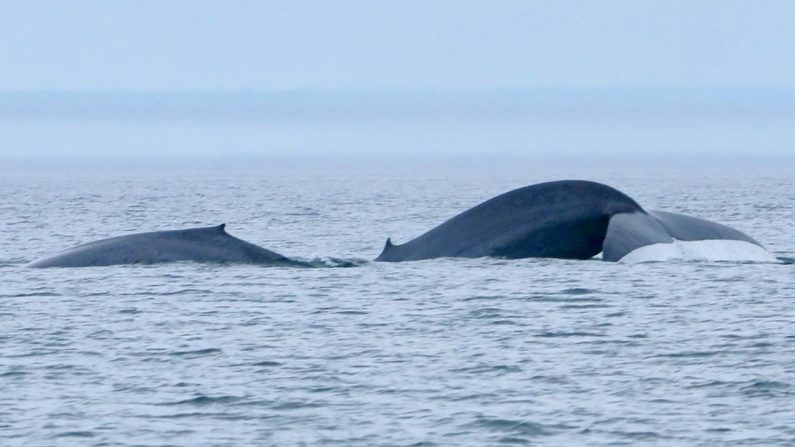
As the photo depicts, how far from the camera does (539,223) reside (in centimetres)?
1828

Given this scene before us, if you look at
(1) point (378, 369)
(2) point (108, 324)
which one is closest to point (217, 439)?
(1) point (378, 369)

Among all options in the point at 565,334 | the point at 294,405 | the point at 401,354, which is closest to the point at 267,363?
the point at 401,354

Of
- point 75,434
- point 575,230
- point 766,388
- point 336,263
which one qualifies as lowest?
point 75,434

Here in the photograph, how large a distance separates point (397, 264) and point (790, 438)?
32.5 ft

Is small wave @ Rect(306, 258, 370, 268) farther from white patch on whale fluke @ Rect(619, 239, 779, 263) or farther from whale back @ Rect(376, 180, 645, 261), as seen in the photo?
white patch on whale fluke @ Rect(619, 239, 779, 263)

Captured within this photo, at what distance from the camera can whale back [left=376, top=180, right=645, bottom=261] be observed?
18.0 metres

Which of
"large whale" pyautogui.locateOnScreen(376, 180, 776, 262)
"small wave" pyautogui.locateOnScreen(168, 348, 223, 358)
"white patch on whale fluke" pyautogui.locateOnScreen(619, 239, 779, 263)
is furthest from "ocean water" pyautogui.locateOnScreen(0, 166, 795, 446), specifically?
"large whale" pyautogui.locateOnScreen(376, 180, 776, 262)

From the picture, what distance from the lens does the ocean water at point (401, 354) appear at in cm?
1182

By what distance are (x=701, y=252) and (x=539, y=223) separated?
84.1 inches

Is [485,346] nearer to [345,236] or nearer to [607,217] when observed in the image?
[607,217]

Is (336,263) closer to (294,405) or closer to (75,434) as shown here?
(294,405)

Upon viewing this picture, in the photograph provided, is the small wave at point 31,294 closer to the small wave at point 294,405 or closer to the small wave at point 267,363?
the small wave at point 267,363

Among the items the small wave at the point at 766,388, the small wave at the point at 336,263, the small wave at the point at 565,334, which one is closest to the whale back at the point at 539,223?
the small wave at the point at 336,263

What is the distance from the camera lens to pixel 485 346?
49.3 ft
